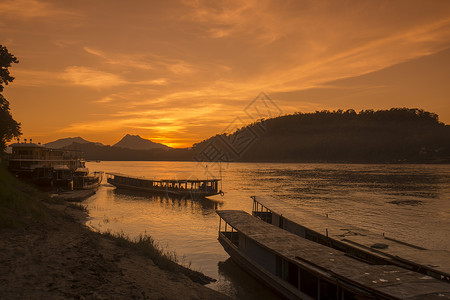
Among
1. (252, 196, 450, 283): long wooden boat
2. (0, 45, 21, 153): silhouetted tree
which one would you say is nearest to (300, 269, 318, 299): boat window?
(252, 196, 450, 283): long wooden boat

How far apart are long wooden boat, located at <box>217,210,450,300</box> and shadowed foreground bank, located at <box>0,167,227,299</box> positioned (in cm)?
330

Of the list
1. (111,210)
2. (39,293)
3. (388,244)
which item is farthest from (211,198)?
(39,293)

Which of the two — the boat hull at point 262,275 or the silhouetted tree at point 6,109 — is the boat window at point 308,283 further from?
the silhouetted tree at point 6,109

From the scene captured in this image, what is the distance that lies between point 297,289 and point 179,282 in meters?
5.99

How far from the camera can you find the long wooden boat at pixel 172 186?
202ft

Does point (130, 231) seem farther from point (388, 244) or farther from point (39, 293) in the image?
point (388, 244)

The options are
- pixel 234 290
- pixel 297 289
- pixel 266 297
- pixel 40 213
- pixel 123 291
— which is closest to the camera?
pixel 123 291

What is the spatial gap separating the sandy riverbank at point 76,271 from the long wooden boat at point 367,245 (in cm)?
810

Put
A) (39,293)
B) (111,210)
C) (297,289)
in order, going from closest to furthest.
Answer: (39,293) → (297,289) → (111,210)

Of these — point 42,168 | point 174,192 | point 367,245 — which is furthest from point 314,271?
point 42,168

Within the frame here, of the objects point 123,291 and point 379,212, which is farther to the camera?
point 379,212

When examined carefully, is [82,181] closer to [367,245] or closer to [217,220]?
[217,220]

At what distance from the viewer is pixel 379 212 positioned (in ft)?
162

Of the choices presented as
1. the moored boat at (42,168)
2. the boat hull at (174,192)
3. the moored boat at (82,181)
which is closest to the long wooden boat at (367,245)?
the boat hull at (174,192)
